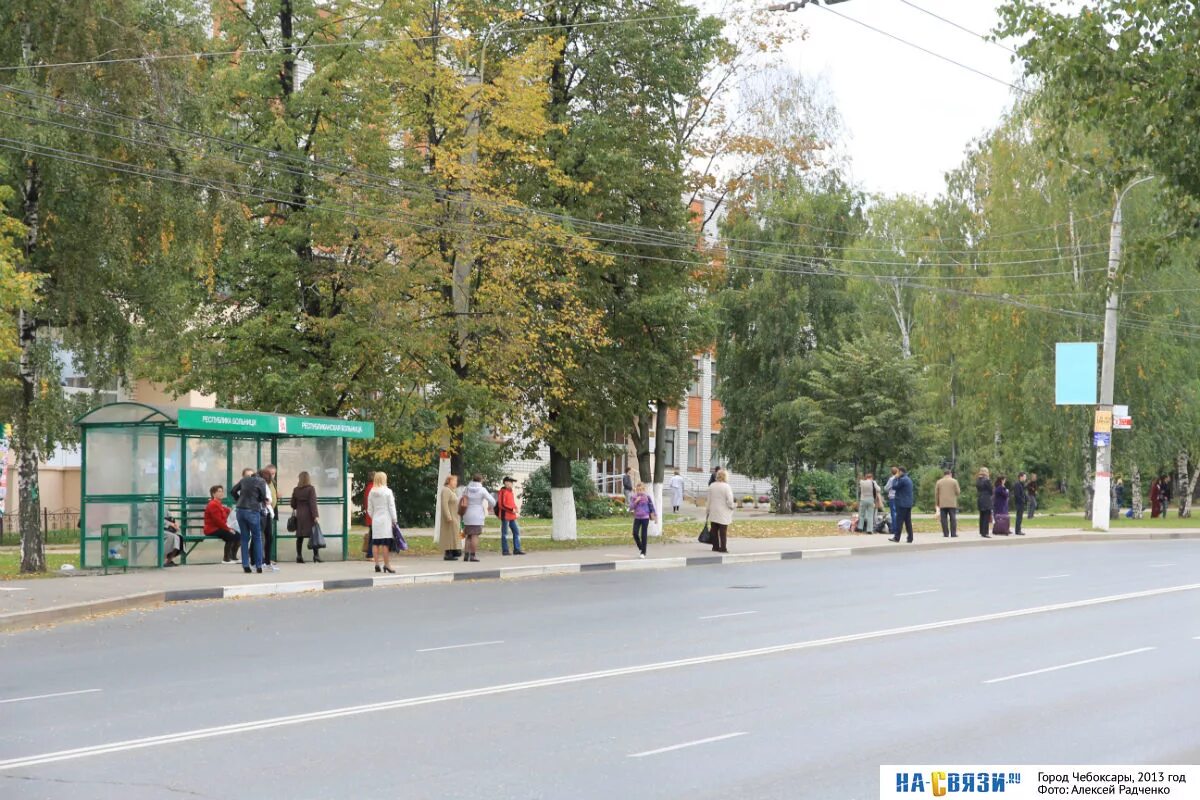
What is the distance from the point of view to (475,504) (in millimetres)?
28984

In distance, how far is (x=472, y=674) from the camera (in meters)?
12.7

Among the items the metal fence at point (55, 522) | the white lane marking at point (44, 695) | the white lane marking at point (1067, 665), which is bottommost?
the metal fence at point (55, 522)

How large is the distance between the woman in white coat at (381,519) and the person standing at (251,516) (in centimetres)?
188

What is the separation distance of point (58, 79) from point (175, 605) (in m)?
9.03

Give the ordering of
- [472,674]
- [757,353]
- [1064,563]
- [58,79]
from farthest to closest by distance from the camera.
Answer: [757,353]
[1064,563]
[58,79]
[472,674]

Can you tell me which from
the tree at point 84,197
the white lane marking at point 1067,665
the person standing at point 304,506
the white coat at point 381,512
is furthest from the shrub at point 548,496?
the white lane marking at point 1067,665

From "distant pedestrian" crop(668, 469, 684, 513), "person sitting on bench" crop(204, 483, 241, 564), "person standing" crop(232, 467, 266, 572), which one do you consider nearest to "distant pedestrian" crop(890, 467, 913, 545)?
"person sitting on bench" crop(204, 483, 241, 564)

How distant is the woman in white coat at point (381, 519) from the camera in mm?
25188

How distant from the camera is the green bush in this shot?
53000mm

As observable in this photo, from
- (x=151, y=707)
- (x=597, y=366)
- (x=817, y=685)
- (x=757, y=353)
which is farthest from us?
(x=757, y=353)

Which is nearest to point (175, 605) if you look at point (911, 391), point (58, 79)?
point (58, 79)

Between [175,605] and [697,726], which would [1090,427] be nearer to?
[175,605]

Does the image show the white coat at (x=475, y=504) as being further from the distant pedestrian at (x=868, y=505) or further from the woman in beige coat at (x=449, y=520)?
the distant pedestrian at (x=868, y=505)

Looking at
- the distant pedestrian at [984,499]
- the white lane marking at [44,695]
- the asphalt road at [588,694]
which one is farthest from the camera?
the distant pedestrian at [984,499]
